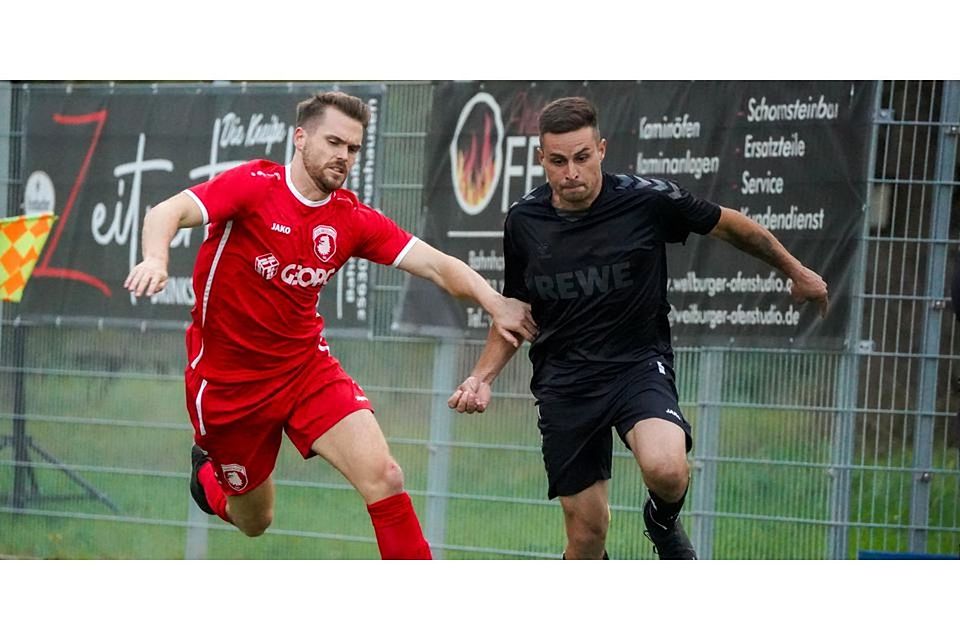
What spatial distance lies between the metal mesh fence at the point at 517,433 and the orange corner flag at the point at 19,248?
0.27 m

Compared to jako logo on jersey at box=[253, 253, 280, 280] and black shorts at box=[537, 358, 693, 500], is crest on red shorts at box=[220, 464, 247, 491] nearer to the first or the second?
jako logo on jersey at box=[253, 253, 280, 280]

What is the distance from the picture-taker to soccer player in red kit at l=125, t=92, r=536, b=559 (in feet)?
21.2

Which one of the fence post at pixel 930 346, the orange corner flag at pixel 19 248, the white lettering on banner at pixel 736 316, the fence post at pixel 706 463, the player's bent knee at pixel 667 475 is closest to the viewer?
the player's bent knee at pixel 667 475

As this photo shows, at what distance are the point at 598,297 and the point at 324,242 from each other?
133 centimetres

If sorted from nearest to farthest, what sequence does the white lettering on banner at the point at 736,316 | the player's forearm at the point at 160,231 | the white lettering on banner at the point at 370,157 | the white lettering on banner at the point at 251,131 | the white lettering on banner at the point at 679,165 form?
1. the player's forearm at the point at 160,231
2. the white lettering on banner at the point at 736,316
3. the white lettering on banner at the point at 679,165
4. the white lettering on banner at the point at 370,157
5. the white lettering on banner at the point at 251,131

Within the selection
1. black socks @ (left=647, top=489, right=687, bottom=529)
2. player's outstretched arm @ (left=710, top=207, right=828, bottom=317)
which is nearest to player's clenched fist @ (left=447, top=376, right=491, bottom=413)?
black socks @ (left=647, top=489, right=687, bottom=529)

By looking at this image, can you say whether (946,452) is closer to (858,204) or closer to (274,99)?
(858,204)

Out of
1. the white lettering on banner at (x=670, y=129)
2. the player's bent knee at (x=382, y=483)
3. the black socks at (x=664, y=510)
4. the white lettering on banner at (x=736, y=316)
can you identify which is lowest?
the black socks at (x=664, y=510)

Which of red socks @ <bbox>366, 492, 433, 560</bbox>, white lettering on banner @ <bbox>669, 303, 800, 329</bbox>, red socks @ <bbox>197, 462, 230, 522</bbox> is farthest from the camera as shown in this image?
white lettering on banner @ <bbox>669, 303, 800, 329</bbox>

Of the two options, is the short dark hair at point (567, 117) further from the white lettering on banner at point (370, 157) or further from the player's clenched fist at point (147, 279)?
the white lettering on banner at point (370, 157)

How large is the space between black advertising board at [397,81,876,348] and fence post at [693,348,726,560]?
0.36 metres

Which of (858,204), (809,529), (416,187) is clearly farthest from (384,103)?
(809,529)

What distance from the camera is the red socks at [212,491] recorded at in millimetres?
7527

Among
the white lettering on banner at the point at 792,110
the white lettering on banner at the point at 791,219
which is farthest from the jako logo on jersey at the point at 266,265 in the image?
the white lettering on banner at the point at 792,110
